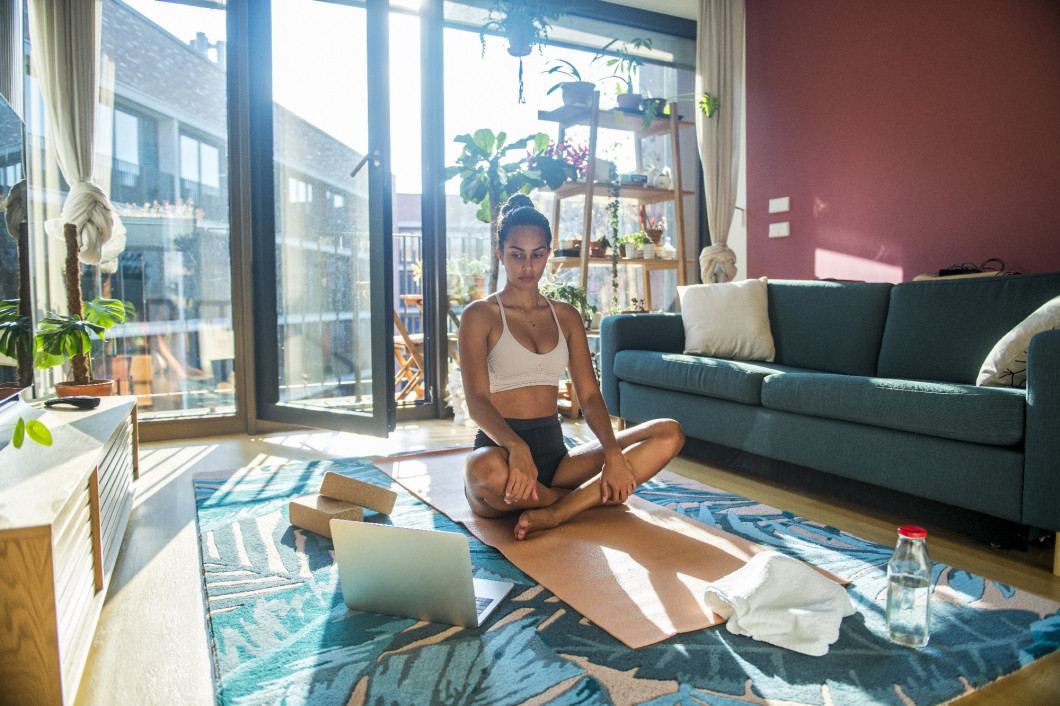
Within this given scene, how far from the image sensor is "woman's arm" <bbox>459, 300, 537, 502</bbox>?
197cm

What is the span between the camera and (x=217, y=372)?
13.2 feet

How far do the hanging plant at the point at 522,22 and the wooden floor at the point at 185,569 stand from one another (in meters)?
2.37

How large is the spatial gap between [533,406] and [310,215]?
2.21 m

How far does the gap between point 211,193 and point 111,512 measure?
7.88ft

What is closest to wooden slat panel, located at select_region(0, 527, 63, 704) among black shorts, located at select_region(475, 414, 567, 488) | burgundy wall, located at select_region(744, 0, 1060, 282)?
black shorts, located at select_region(475, 414, 567, 488)

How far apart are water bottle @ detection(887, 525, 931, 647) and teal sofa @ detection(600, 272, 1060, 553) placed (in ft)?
2.05

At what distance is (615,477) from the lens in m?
2.12

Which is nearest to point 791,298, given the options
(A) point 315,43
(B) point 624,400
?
(B) point 624,400

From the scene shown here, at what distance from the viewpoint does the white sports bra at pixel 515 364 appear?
7.29ft

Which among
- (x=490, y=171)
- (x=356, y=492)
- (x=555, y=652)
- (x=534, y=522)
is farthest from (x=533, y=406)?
(x=490, y=171)

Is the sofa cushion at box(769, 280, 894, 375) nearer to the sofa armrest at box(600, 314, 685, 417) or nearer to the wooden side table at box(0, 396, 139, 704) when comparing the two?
the sofa armrest at box(600, 314, 685, 417)

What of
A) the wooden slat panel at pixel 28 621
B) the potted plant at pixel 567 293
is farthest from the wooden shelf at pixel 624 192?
the wooden slat panel at pixel 28 621

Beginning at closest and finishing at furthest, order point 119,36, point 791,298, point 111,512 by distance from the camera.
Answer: point 111,512 < point 791,298 < point 119,36

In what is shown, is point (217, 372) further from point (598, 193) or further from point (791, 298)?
point (791, 298)
